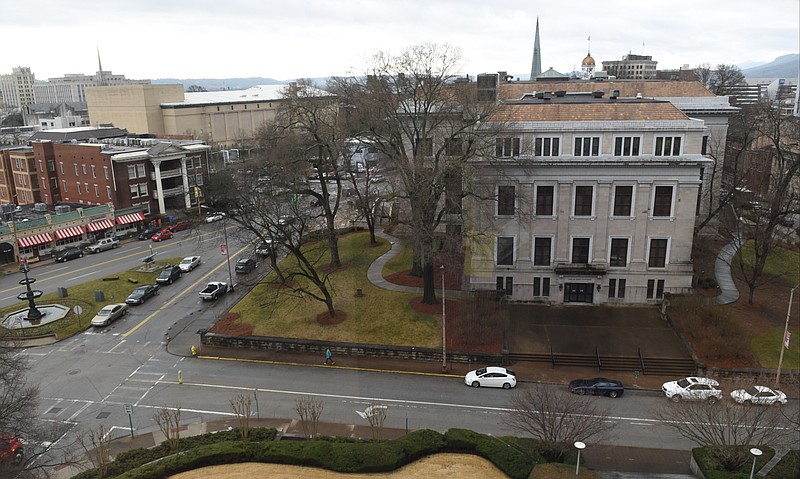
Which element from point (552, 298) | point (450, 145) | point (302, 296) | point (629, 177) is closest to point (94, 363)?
point (302, 296)

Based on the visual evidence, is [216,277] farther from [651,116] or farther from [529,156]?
[651,116]

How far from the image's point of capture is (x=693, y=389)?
110ft

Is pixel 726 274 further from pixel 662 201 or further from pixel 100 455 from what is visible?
pixel 100 455

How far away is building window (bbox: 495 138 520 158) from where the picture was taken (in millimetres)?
44906

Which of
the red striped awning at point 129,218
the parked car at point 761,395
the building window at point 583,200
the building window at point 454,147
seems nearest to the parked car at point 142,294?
the red striped awning at point 129,218

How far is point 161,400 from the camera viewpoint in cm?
3469

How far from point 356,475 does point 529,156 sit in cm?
2861

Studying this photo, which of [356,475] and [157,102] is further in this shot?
[157,102]

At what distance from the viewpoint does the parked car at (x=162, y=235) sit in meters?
73.3

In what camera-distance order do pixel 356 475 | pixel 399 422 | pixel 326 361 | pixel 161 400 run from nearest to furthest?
pixel 356 475, pixel 399 422, pixel 161 400, pixel 326 361

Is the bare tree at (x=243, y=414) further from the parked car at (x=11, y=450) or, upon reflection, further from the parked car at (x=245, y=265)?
the parked car at (x=245, y=265)

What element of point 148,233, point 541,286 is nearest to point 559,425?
point 541,286

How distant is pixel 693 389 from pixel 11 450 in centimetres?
3711

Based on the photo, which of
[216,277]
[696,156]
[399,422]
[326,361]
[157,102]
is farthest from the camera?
[157,102]
